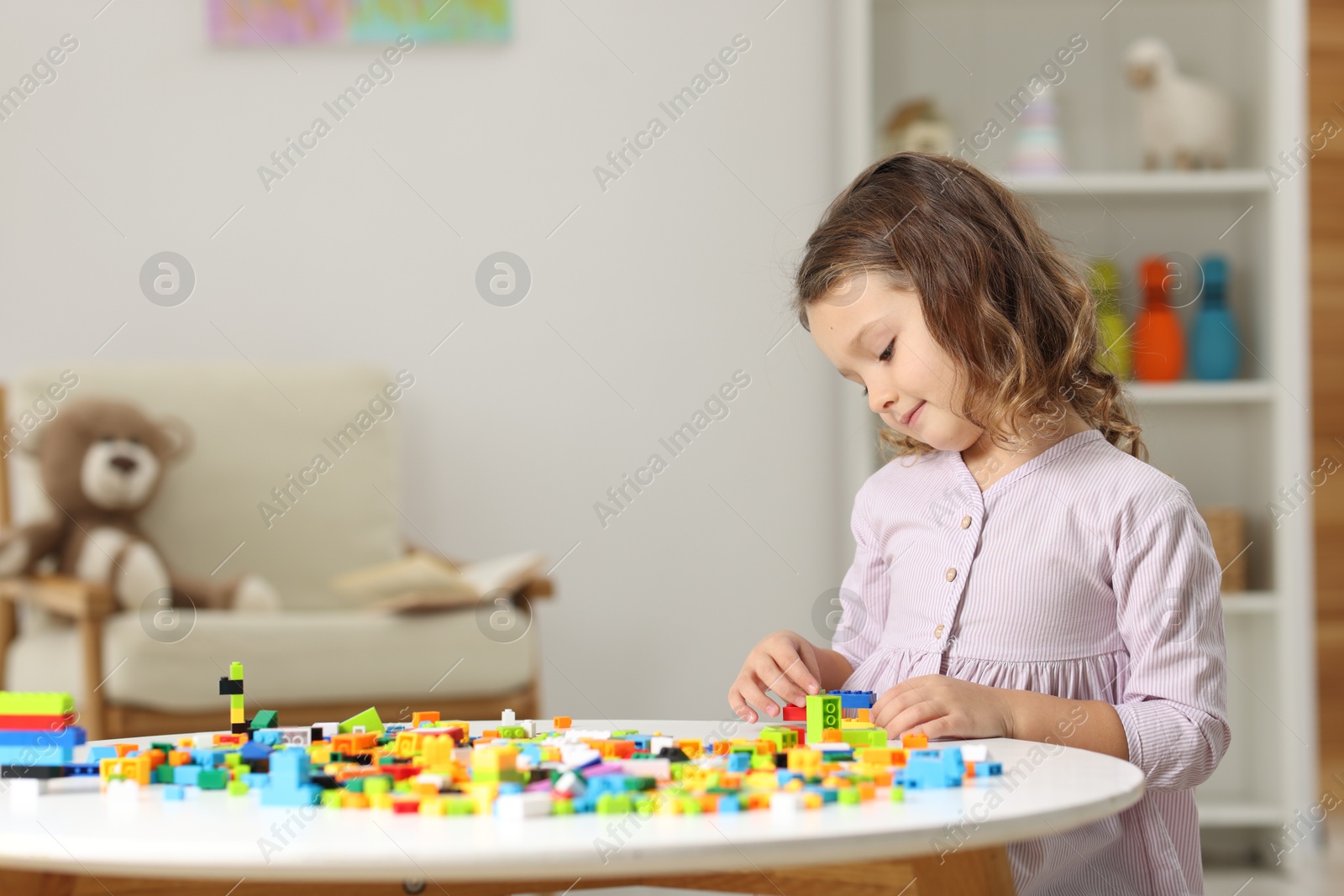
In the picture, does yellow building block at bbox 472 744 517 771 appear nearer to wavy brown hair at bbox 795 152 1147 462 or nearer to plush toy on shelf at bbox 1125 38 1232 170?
wavy brown hair at bbox 795 152 1147 462

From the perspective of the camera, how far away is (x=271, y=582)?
238cm

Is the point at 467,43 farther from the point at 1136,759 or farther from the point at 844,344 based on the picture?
the point at 1136,759

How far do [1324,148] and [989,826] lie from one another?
2681mm

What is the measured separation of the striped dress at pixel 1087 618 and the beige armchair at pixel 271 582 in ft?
3.72

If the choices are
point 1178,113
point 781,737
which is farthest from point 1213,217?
point 781,737

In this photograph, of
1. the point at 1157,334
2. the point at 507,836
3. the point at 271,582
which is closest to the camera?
the point at 507,836

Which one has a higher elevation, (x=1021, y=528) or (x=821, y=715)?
(x=1021, y=528)

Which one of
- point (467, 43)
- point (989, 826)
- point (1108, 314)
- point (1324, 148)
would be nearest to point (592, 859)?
point (989, 826)

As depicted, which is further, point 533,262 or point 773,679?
point 533,262

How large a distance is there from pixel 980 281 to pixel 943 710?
365 mm

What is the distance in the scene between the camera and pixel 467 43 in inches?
98.3

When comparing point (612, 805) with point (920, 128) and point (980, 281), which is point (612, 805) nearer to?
point (980, 281)

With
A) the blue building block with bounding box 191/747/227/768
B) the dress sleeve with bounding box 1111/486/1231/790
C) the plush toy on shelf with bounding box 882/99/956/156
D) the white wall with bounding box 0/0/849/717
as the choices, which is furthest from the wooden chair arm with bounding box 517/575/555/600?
the blue building block with bounding box 191/747/227/768

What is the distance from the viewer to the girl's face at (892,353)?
0.99 metres
